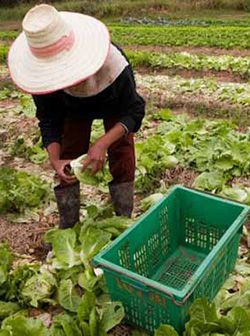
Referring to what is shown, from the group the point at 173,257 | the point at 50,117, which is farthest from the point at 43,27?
the point at 173,257

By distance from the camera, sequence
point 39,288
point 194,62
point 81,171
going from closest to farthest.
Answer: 1. point 39,288
2. point 81,171
3. point 194,62

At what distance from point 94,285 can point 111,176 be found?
2.89ft

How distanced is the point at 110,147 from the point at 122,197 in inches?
15.1

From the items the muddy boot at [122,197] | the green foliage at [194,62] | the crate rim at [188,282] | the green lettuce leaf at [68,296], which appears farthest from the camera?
the green foliage at [194,62]

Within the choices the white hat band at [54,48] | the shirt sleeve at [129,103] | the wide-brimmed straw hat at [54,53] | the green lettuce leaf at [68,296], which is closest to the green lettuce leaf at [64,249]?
the green lettuce leaf at [68,296]

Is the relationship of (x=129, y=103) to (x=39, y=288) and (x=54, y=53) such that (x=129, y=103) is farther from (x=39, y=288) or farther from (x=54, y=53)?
(x=39, y=288)

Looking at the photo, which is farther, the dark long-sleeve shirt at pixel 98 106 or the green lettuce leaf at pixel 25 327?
the dark long-sleeve shirt at pixel 98 106

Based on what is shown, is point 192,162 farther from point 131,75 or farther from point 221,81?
point 221,81

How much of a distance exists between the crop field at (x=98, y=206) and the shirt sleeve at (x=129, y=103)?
451 mm

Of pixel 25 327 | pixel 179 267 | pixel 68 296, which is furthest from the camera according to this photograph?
pixel 179 267

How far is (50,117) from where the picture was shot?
289cm

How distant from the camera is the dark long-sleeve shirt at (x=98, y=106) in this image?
261 cm

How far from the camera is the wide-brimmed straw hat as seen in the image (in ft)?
6.95

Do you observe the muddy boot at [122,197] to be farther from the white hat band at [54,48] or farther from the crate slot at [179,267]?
the white hat band at [54,48]
